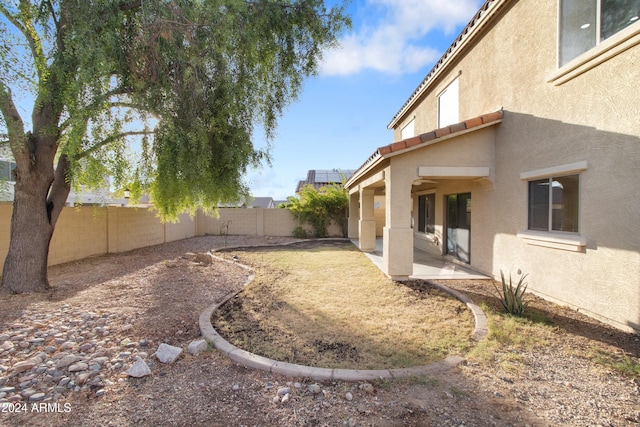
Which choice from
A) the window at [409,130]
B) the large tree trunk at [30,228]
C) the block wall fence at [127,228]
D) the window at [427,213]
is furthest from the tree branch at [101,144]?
the window at [409,130]

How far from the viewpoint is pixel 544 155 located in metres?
6.16

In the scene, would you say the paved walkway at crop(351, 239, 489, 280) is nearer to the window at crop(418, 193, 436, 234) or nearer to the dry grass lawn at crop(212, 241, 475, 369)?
the dry grass lawn at crop(212, 241, 475, 369)

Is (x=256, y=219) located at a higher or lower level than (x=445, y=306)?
higher

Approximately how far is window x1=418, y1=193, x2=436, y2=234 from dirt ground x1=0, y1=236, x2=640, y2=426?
7052mm

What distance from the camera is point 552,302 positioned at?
6.00 metres

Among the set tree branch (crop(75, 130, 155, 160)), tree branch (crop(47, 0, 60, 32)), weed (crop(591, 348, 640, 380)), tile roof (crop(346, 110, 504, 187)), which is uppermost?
tree branch (crop(47, 0, 60, 32))

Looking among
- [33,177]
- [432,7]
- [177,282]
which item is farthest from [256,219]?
[432,7]

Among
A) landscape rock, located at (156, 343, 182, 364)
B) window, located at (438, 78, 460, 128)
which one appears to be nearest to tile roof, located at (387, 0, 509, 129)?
window, located at (438, 78, 460, 128)

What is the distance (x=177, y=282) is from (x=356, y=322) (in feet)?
15.9

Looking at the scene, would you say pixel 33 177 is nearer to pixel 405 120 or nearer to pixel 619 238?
pixel 619 238

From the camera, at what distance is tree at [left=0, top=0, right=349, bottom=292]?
532 cm

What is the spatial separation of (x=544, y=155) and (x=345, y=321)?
17.6 ft

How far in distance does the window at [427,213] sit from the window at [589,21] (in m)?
6.51

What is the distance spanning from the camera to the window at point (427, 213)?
38.8 feet
